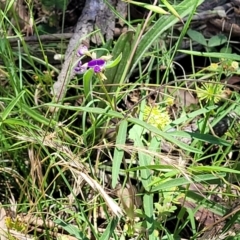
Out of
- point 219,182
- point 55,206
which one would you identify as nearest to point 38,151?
point 55,206

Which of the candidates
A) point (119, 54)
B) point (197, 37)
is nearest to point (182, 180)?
point (119, 54)

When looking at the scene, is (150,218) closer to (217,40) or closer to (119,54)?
(119,54)

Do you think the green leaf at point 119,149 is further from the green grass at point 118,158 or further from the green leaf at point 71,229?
the green leaf at point 71,229

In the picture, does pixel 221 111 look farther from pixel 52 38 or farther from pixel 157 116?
pixel 52 38

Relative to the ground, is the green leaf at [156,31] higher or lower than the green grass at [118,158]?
higher

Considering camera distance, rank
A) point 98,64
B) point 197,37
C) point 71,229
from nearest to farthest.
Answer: point 98,64, point 71,229, point 197,37

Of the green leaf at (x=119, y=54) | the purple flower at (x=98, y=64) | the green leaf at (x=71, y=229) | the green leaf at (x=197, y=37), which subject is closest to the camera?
the purple flower at (x=98, y=64)

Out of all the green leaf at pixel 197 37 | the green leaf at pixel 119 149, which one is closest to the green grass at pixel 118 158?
the green leaf at pixel 119 149
